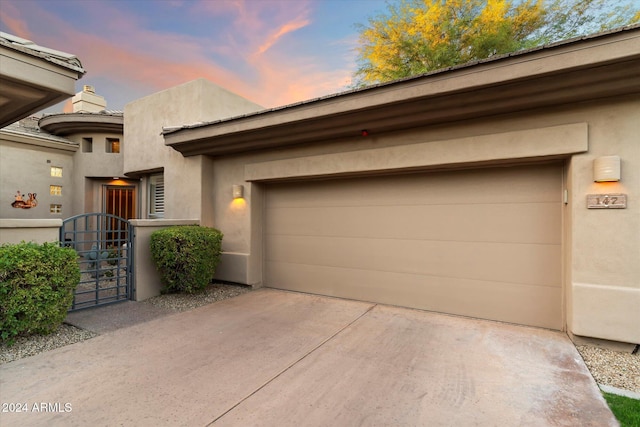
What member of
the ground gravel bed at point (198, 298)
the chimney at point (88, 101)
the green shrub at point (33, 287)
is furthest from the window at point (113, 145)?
the green shrub at point (33, 287)

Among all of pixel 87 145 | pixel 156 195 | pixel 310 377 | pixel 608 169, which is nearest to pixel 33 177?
pixel 87 145

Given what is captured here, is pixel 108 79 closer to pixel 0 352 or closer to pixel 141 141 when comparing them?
pixel 141 141

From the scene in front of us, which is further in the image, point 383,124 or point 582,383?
point 383,124

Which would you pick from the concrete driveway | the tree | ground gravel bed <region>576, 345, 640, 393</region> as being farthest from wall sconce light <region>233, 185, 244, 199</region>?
the tree

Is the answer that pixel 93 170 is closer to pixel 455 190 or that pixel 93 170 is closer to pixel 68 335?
pixel 68 335

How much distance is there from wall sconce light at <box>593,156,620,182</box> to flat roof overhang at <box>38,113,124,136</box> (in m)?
14.1

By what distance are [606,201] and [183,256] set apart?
6.49 metres

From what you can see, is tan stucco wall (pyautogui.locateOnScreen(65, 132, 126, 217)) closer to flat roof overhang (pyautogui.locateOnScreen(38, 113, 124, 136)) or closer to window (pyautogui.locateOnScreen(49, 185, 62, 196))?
flat roof overhang (pyautogui.locateOnScreen(38, 113, 124, 136))

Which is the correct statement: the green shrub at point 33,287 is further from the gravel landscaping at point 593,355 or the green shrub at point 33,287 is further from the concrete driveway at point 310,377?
the concrete driveway at point 310,377

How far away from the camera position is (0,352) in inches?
134

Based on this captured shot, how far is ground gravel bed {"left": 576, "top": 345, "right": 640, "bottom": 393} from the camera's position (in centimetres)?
290

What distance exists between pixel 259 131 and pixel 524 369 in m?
5.47

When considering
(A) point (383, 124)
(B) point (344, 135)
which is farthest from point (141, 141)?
(A) point (383, 124)

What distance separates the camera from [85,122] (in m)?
11.6
